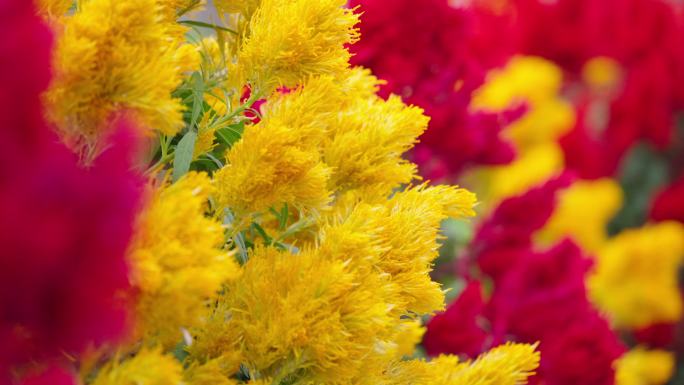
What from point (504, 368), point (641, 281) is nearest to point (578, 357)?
point (504, 368)

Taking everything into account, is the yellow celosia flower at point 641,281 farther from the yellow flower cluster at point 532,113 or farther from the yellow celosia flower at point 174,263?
the yellow celosia flower at point 174,263

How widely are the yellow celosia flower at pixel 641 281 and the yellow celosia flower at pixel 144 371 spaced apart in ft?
3.78

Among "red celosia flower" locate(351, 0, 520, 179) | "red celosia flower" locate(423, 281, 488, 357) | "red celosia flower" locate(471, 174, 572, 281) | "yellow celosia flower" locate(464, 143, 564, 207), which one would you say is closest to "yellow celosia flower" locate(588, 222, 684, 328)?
"yellow celosia flower" locate(464, 143, 564, 207)

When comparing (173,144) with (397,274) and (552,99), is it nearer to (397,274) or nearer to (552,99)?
(397,274)

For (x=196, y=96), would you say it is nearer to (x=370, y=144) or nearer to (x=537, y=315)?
(x=370, y=144)

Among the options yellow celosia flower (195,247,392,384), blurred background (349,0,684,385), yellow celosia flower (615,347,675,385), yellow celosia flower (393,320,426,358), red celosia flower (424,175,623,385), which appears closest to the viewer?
yellow celosia flower (195,247,392,384)

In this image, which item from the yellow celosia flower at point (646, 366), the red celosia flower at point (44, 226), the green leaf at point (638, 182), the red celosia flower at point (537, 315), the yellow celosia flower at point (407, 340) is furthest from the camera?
the green leaf at point (638, 182)

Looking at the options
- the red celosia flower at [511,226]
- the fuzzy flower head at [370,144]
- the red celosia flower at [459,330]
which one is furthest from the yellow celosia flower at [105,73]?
the red celosia flower at [511,226]

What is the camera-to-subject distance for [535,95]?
1609 mm

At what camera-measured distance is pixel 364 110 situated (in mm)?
484

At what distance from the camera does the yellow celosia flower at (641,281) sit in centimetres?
142

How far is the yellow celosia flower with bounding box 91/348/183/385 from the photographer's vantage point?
1.09ft

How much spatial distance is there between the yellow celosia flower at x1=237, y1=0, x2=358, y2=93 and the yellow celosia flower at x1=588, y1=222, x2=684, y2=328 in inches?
41.9

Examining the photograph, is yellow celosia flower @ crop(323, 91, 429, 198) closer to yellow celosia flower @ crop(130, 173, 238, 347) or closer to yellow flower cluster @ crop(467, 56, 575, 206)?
yellow celosia flower @ crop(130, 173, 238, 347)
